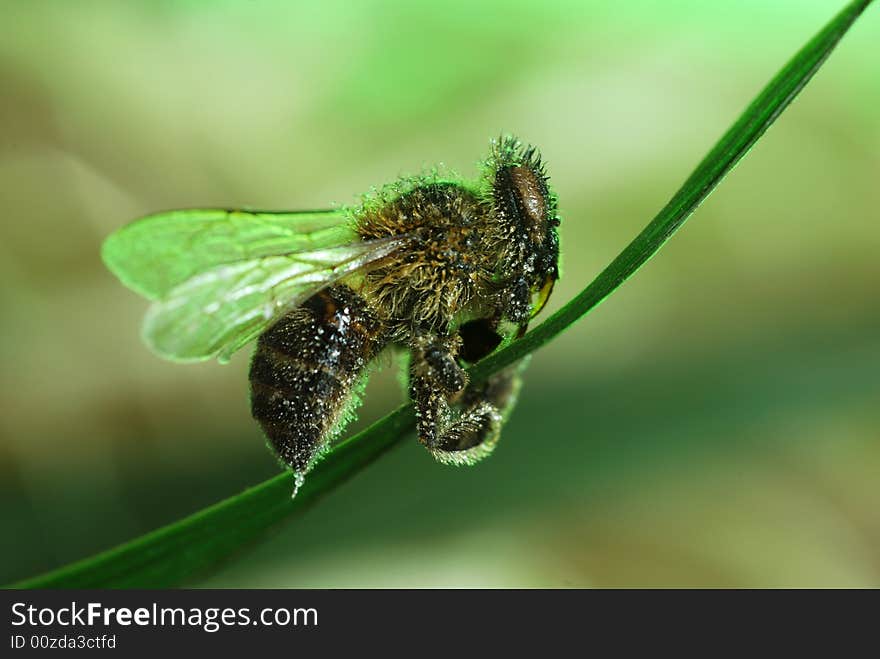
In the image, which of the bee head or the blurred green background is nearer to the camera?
the bee head

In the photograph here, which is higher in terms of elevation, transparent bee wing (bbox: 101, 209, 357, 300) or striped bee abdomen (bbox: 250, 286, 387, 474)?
transparent bee wing (bbox: 101, 209, 357, 300)

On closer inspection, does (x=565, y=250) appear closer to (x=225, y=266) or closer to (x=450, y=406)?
(x=450, y=406)

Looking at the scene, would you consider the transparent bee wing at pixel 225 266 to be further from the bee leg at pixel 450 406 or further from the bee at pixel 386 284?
the bee leg at pixel 450 406

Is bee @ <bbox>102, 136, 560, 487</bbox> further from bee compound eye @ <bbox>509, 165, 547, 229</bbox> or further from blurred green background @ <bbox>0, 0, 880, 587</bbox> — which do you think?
blurred green background @ <bbox>0, 0, 880, 587</bbox>

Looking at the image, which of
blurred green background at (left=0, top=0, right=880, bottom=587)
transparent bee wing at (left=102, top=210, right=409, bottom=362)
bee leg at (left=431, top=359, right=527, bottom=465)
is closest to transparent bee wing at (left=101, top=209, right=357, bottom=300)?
transparent bee wing at (left=102, top=210, right=409, bottom=362)

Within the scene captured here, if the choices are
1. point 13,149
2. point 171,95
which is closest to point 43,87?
point 13,149

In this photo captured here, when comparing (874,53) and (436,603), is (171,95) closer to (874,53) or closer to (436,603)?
(436,603)

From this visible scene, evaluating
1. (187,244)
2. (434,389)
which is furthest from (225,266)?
(434,389)
